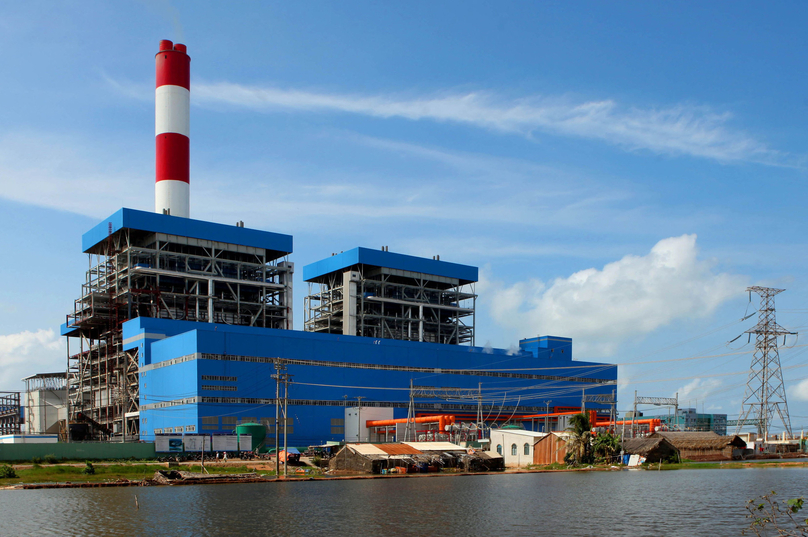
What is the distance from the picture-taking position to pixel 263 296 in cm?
12444

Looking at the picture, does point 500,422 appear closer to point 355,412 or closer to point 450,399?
point 450,399

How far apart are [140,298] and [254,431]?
32361 mm

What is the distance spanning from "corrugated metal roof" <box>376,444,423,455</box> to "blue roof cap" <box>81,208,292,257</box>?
2170 inches

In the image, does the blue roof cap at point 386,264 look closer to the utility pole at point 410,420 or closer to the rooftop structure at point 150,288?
the rooftop structure at point 150,288

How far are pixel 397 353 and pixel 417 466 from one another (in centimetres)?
4994

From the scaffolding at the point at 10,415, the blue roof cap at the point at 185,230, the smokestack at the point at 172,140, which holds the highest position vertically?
the smokestack at the point at 172,140

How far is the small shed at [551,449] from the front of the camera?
7719 cm

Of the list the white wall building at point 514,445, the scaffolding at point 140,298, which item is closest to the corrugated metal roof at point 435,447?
the white wall building at point 514,445

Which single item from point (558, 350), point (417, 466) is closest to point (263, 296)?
point (558, 350)

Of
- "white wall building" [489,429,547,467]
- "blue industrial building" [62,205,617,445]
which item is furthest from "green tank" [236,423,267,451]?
"white wall building" [489,429,547,467]

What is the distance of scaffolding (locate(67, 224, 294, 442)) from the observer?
11119 centimetres

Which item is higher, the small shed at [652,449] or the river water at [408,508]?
the river water at [408,508]

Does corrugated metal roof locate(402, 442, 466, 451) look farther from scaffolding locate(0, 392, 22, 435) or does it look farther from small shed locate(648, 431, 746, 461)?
scaffolding locate(0, 392, 22, 435)

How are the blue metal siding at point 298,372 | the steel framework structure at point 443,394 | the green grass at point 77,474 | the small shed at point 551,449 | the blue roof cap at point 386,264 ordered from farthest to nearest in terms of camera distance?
1. the blue roof cap at point 386,264
2. the steel framework structure at point 443,394
3. the blue metal siding at point 298,372
4. the small shed at point 551,449
5. the green grass at point 77,474
